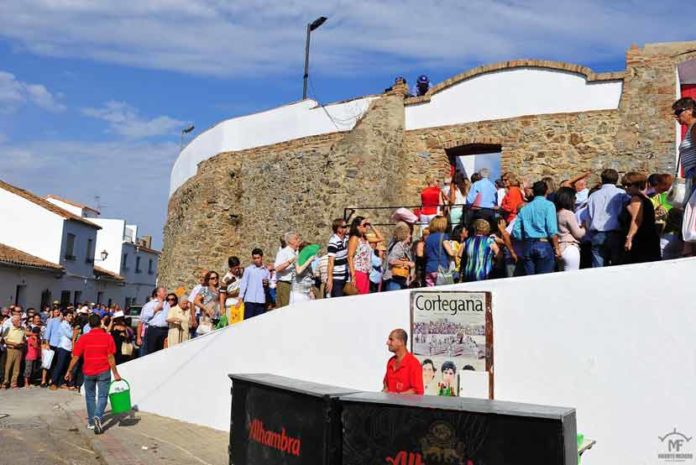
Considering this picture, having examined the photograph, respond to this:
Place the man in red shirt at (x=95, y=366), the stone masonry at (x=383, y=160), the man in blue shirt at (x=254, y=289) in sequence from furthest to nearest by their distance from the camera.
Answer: the stone masonry at (x=383, y=160) → the man in blue shirt at (x=254, y=289) → the man in red shirt at (x=95, y=366)

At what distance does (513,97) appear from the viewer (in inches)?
596

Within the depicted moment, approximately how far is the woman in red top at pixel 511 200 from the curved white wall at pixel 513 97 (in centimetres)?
→ 447

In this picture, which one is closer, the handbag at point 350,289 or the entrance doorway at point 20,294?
the handbag at point 350,289

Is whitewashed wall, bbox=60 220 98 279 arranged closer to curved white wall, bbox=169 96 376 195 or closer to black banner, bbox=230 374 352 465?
curved white wall, bbox=169 96 376 195

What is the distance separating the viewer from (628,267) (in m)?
6.91

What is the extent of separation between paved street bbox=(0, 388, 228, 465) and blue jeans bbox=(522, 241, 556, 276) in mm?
4160

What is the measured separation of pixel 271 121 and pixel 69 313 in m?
7.08

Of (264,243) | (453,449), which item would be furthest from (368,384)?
(264,243)

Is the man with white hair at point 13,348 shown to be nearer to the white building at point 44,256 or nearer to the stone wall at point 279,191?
the stone wall at point 279,191

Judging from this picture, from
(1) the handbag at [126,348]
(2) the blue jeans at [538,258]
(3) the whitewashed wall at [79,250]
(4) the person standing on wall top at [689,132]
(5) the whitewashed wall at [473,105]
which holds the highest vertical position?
(5) the whitewashed wall at [473,105]

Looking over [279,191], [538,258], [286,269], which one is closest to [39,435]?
[286,269]

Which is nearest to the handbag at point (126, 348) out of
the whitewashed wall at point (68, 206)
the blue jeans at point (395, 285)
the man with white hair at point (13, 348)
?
the man with white hair at point (13, 348)

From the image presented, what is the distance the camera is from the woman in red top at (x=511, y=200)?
1038 centimetres

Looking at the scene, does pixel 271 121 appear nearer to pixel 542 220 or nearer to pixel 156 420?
pixel 156 420
